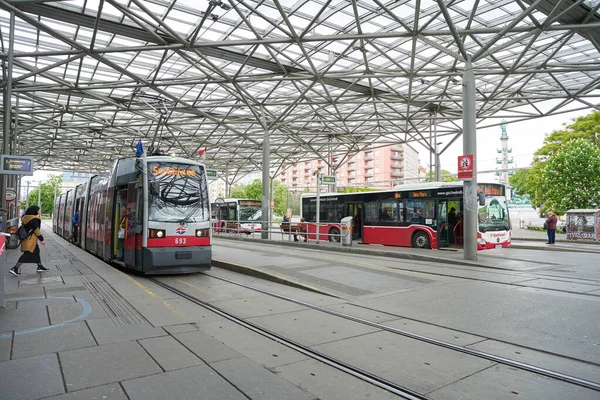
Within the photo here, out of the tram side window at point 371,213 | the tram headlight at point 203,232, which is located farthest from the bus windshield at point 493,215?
the tram headlight at point 203,232

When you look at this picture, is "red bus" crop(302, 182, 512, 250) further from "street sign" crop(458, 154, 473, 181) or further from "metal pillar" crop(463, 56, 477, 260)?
"street sign" crop(458, 154, 473, 181)

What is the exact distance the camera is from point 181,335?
17.8 ft

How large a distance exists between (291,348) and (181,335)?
59.0 inches

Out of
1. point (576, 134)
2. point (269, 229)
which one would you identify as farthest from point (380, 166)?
point (269, 229)

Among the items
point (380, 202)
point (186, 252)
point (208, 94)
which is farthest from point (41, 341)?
point (208, 94)

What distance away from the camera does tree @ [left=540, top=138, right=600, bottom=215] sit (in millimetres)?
31047

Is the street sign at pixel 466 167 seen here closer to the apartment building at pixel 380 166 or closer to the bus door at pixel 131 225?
the bus door at pixel 131 225

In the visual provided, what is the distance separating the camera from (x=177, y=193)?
10.3m

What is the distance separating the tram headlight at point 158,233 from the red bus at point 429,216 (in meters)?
10.1

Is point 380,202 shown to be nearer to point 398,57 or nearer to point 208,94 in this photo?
point 398,57

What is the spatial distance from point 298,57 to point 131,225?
14527 millimetres

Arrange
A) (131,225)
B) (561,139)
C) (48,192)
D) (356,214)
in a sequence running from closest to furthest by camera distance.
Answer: (131,225), (356,214), (561,139), (48,192)

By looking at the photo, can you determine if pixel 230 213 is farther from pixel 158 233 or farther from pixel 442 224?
pixel 158 233

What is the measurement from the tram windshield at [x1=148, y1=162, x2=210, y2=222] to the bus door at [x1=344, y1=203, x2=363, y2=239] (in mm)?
13204
